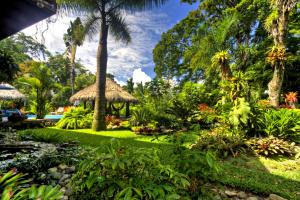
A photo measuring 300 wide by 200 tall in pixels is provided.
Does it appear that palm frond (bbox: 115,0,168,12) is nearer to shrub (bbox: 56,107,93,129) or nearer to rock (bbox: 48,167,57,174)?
shrub (bbox: 56,107,93,129)

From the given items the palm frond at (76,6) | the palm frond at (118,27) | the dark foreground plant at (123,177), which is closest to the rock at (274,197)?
the dark foreground plant at (123,177)

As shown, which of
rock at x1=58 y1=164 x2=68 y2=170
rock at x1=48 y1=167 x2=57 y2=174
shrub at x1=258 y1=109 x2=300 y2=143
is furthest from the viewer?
shrub at x1=258 y1=109 x2=300 y2=143

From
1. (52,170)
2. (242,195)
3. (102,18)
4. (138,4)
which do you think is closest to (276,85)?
(242,195)

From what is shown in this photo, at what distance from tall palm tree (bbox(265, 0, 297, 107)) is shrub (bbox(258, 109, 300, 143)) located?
2.82 meters

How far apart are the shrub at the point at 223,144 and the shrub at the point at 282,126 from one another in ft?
3.35

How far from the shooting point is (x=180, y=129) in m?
10.4

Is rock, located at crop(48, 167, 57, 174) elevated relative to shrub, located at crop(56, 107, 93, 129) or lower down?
lower down

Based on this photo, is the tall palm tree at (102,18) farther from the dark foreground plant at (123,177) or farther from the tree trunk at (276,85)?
the dark foreground plant at (123,177)

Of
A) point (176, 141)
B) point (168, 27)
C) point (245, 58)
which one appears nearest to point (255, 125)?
point (176, 141)

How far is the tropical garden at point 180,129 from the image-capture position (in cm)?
219

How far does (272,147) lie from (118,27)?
31.5 feet

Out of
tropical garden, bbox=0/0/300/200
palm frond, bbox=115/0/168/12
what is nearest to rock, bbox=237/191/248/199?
tropical garden, bbox=0/0/300/200

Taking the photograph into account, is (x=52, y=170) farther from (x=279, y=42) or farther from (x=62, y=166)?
(x=279, y=42)

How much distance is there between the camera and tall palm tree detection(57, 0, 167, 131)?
10.7 metres
